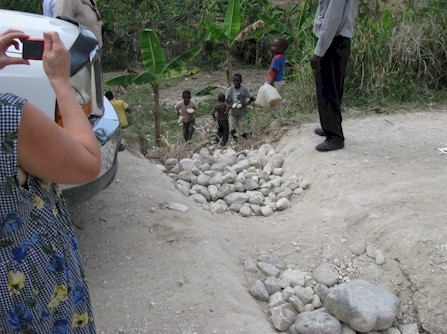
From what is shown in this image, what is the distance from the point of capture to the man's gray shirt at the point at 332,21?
4840mm

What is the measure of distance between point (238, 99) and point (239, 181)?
2018mm

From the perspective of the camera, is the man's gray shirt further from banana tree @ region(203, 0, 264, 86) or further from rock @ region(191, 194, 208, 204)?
banana tree @ region(203, 0, 264, 86)

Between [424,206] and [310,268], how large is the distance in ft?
3.45

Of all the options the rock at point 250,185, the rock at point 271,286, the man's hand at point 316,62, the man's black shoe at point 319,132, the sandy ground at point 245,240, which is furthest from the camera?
the man's black shoe at point 319,132

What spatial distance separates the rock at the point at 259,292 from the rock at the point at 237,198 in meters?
1.42

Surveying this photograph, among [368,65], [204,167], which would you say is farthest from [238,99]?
[368,65]

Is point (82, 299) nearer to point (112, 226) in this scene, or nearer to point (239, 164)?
point (112, 226)

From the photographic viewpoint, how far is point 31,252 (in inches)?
60.7

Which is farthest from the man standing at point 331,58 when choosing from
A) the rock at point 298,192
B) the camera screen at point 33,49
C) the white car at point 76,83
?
the camera screen at point 33,49

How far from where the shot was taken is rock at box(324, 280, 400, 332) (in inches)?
131

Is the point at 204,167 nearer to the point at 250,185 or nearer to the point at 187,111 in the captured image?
the point at 250,185

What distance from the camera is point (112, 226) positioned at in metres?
3.78

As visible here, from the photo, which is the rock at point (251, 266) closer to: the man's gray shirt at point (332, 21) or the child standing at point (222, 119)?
the man's gray shirt at point (332, 21)

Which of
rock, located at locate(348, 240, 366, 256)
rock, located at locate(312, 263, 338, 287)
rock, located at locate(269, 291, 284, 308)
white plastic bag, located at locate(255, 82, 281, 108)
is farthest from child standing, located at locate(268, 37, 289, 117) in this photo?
rock, located at locate(269, 291, 284, 308)
